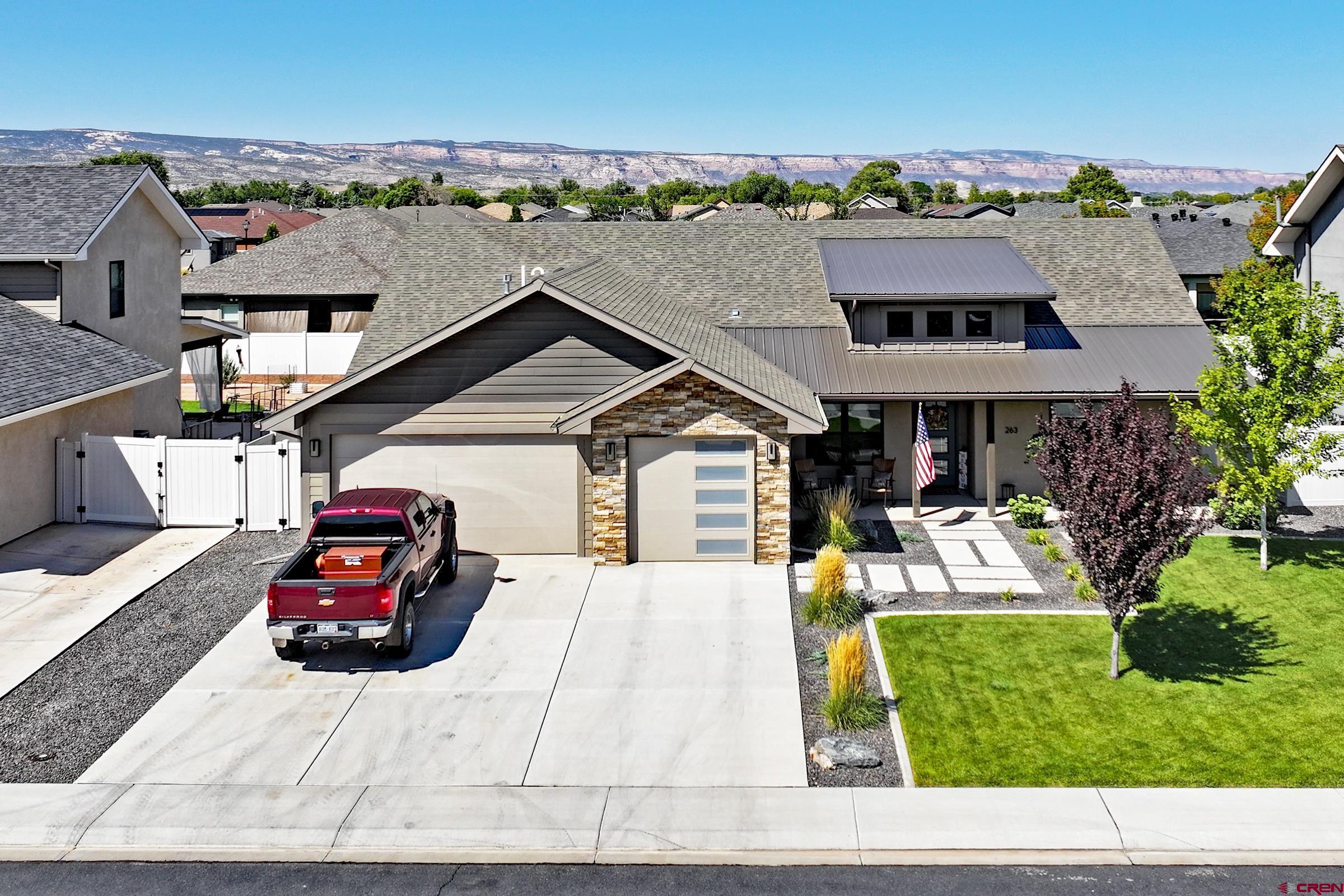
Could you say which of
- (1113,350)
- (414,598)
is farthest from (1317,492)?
(414,598)

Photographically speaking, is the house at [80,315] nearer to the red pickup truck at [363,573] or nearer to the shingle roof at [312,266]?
the red pickup truck at [363,573]

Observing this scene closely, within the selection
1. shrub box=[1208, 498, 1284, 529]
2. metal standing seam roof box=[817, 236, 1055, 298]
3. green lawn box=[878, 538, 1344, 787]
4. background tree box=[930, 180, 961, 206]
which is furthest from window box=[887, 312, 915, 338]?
background tree box=[930, 180, 961, 206]

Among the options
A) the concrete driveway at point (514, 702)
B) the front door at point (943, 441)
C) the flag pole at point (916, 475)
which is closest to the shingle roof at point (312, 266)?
the front door at point (943, 441)

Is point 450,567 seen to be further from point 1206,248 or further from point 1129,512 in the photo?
point 1206,248

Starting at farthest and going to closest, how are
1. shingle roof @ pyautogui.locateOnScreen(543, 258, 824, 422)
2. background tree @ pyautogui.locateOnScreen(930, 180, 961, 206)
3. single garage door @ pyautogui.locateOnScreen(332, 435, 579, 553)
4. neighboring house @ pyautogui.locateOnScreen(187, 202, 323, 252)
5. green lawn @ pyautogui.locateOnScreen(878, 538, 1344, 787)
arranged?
background tree @ pyautogui.locateOnScreen(930, 180, 961, 206) < neighboring house @ pyautogui.locateOnScreen(187, 202, 323, 252) < single garage door @ pyautogui.locateOnScreen(332, 435, 579, 553) < shingle roof @ pyautogui.locateOnScreen(543, 258, 824, 422) < green lawn @ pyautogui.locateOnScreen(878, 538, 1344, 787)

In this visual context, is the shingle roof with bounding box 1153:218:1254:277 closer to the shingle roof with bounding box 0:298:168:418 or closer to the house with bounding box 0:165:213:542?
the house with bounding box 0:165:213:542

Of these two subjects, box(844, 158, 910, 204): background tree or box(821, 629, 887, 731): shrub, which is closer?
box(821, 629, 887, 731): shrub

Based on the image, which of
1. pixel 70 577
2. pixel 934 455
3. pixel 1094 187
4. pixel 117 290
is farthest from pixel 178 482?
pixel 1094 187
